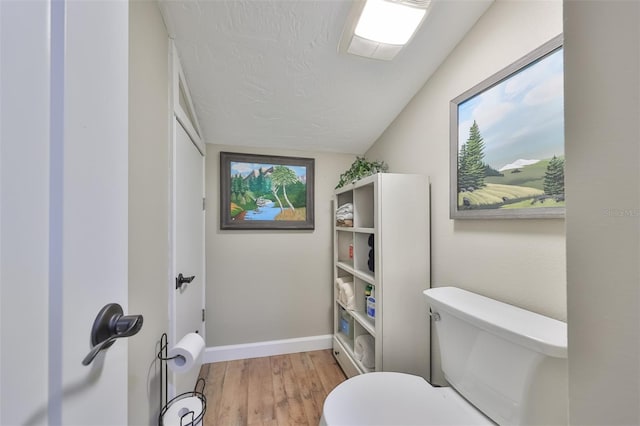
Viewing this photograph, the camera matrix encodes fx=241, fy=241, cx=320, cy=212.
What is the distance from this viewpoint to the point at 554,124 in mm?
827

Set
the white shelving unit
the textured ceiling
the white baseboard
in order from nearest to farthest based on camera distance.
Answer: the textured ceiling → the white shelving unit → the white baseboard

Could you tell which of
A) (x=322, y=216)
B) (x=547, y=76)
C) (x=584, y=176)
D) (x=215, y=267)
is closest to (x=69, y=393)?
(x=584, y=176)

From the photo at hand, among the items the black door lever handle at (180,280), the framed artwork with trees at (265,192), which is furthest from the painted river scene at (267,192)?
the black door lever handle at (180,280)

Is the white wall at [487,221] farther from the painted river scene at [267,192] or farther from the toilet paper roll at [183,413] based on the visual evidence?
the toilet paper roll at [183,413]

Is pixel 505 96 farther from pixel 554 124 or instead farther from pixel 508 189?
pixel 508 189

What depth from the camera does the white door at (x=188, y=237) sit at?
3.89ft

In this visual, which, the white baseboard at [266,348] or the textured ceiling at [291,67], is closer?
the textured ceiling at [291,67]

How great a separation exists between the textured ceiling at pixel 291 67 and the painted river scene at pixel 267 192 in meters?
0.26

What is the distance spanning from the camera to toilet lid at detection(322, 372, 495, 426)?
33.9 inches

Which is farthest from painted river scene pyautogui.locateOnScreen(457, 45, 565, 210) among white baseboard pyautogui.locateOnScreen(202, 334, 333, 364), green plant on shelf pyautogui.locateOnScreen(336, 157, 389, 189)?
white baseboard pyautogui.locateOnScreen(202, 334, 333, 364)

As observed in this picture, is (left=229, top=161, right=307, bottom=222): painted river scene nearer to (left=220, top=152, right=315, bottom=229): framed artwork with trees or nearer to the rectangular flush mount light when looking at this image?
(left=220, top=152, right=315, bottom=229): framed artwork with trees

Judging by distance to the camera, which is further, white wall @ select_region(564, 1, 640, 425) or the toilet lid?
the toilet lid

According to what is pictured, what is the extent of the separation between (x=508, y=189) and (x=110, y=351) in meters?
1.30

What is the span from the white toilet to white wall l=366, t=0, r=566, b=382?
10 centimetres
